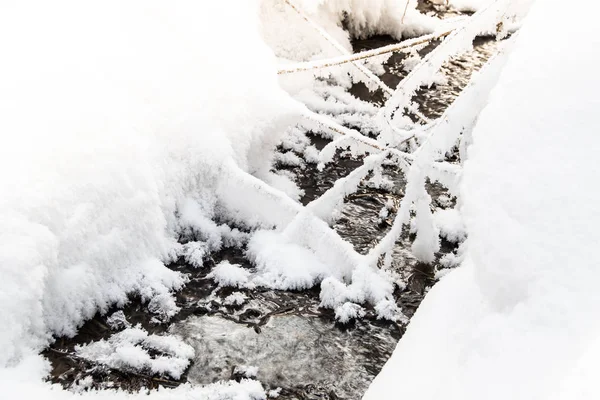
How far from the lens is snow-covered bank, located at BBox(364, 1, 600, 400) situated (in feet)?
4.32

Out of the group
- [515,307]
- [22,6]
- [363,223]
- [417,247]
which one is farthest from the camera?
[363,223]

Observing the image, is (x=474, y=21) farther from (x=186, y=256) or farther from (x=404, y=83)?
(x=186, y=256)

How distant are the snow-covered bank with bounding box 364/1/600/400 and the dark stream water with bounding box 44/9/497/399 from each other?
1.10 meters

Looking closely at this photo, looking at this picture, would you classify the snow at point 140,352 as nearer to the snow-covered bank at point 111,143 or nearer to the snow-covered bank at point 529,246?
the snow-covered bank at point 111,143

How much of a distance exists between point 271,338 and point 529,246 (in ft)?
6.88

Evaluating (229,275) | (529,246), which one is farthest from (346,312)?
(529,246)

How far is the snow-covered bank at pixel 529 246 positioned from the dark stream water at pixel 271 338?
3.59ft

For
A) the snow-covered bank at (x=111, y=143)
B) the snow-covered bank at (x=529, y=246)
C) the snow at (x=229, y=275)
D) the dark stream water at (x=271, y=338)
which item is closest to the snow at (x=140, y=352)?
the dark stream water at (x=271, y=338)

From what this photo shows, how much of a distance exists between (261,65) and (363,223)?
149cm

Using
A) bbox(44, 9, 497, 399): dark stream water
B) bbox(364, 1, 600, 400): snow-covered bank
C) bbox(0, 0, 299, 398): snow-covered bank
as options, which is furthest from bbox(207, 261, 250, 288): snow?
bbox(364, 1, 600, 400): snow-covered bank

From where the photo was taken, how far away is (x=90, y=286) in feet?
10.1

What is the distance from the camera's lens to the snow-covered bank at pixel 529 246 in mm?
1316

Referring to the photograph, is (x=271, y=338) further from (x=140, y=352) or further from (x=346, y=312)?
(x=140, y=352)

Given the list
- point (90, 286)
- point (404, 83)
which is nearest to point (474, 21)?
point (404, 83)
